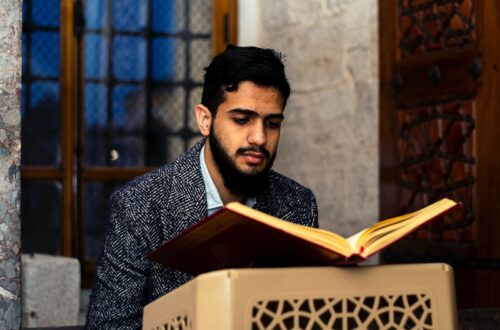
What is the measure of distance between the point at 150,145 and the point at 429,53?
6.64 feet

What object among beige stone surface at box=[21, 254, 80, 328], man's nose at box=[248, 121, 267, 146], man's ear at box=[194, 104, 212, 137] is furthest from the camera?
beige stone surface at box=[21, 254, 80, 328]

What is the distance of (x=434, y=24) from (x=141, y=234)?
6.82 feet

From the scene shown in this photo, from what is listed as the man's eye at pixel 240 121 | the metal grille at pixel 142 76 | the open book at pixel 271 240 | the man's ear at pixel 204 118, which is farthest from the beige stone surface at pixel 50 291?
the open book at pixel 271 240

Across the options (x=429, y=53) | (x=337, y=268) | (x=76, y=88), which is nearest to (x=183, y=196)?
(x=337, y=268)

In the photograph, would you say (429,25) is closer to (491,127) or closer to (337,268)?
(491,127)

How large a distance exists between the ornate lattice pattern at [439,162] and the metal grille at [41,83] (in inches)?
80.6

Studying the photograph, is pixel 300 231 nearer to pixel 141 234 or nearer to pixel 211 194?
pixel 141 234

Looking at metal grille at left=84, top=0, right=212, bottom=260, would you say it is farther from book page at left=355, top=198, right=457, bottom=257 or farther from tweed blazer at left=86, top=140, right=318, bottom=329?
book page at left=355, top=198, right=457, bottom=257

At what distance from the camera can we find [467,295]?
155 inches

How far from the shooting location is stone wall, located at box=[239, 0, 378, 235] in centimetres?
493

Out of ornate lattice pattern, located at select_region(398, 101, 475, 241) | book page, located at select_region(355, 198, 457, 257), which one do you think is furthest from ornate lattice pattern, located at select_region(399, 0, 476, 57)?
book page, located at select_region(355, 198, 457, 257)

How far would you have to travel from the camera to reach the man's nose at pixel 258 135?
2420mm

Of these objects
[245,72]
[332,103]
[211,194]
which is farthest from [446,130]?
[245,72]

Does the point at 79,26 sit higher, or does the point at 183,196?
the point at 79,26
